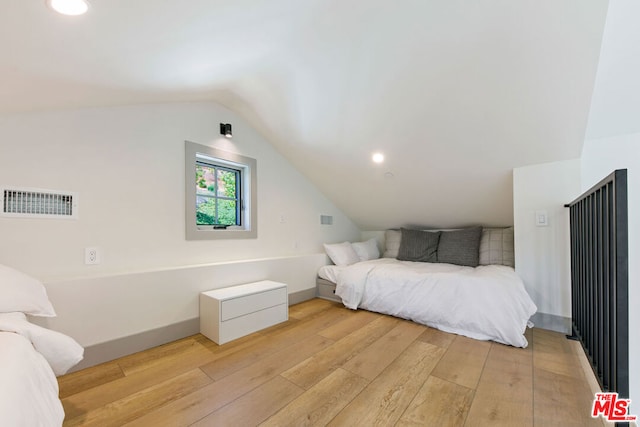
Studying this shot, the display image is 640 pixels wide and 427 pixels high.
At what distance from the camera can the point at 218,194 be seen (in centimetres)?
294

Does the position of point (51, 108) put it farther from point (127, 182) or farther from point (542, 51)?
point (542, 51)

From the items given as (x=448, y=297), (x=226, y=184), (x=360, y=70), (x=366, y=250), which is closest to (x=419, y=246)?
(x=366, y=250)

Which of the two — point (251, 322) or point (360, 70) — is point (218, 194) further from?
point (360, 70)

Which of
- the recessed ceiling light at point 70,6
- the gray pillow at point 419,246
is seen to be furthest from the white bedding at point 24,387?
the gray pillow at point 419,246

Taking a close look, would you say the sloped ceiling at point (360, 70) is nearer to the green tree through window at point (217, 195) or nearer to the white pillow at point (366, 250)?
the green tree through window at point (217, 195)

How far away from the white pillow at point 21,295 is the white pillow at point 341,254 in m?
2.74

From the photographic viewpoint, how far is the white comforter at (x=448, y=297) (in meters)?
2.10

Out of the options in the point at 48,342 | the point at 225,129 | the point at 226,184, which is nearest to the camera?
the point at 48,342

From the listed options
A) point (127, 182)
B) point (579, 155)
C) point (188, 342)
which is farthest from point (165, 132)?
point (579, 155)

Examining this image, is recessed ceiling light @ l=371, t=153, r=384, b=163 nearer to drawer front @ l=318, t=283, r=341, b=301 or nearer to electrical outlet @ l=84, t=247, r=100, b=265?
drawer front @ l=318, t=283, r=341, b=301

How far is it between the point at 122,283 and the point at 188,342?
71cm

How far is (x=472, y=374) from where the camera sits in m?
1.67

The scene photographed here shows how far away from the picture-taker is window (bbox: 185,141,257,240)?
2531 millimetres

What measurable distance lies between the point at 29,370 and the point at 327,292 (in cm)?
282
